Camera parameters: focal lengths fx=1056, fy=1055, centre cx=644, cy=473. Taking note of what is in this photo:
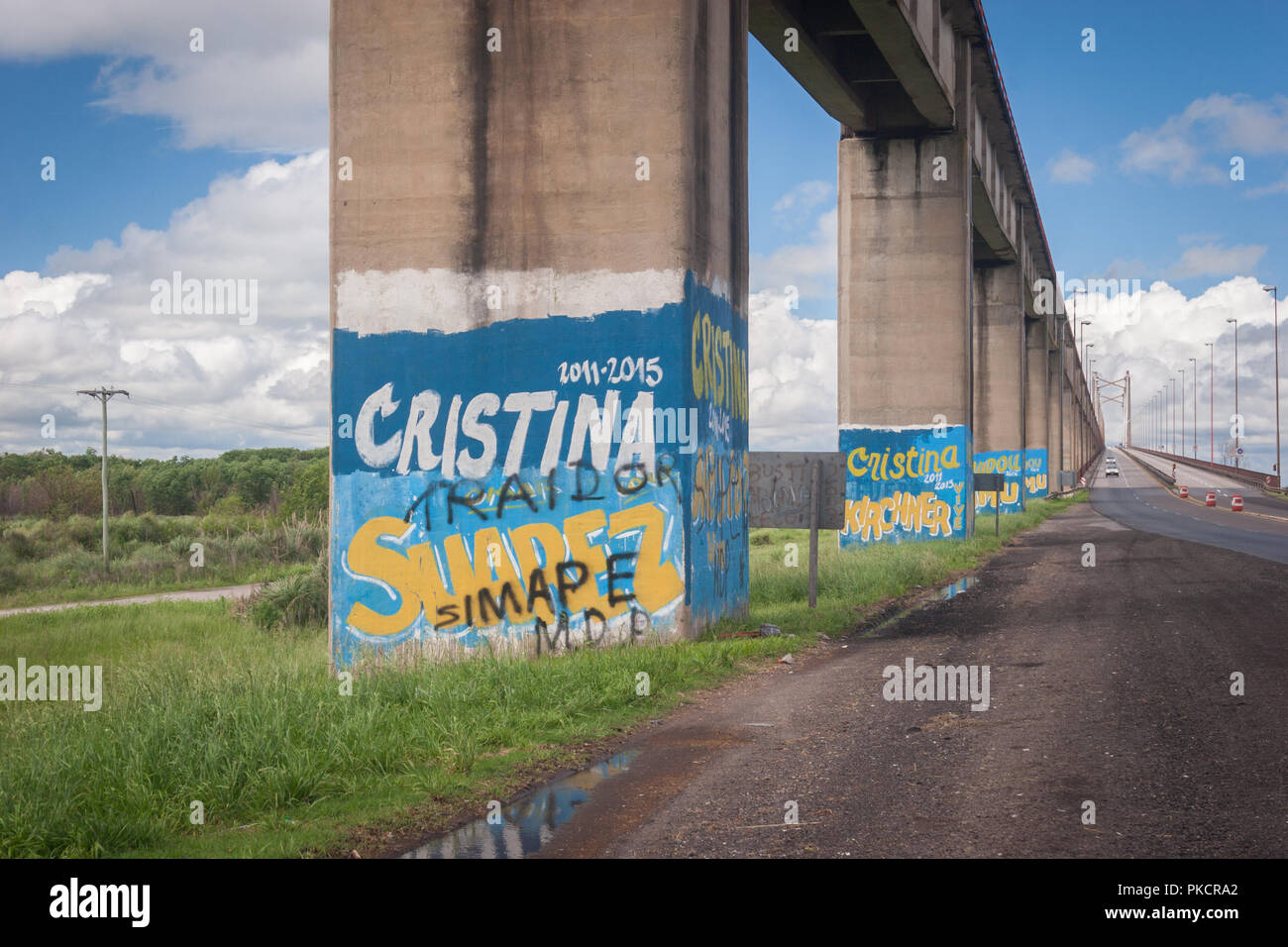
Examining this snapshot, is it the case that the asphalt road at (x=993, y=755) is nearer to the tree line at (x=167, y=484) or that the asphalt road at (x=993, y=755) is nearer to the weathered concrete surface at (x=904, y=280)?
the weathered concrete surface at (x=904, y=280)

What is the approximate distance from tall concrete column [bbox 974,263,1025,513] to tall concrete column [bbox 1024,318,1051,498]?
1502cm

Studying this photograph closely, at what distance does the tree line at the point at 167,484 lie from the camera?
6475cm

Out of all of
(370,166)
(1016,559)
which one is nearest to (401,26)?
(370,166)

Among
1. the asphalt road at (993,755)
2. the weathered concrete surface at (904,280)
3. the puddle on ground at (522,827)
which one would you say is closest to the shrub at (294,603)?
the asphalt road at (993,755)

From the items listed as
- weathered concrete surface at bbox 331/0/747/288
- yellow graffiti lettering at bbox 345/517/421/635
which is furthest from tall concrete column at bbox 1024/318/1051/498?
yellow graffiti lettering at bbox 345/517/421/635

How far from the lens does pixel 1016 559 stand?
22.2m

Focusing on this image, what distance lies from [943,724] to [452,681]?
3863mm

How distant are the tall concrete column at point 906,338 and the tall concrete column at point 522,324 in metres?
16.5

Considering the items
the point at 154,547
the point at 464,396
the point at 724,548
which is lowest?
the point at 154,547

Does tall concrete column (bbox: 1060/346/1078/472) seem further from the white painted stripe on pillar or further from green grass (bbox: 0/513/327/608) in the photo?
the white painted stripe on pillar

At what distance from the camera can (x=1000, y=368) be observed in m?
44.4

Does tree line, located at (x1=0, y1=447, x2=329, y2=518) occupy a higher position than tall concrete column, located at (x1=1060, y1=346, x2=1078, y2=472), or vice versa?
tall concrete column, located at (x1=1060, y1=346, x2=1078, y2=472)

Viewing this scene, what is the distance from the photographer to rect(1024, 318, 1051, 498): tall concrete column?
2340 inches
